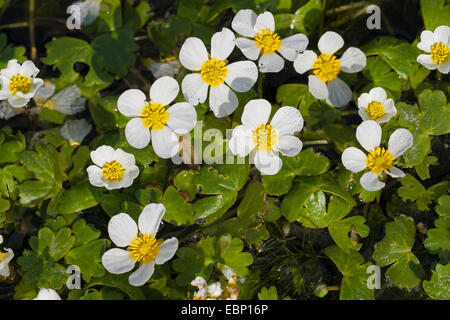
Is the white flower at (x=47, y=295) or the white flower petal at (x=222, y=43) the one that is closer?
the white flower at (x=47, y=295)

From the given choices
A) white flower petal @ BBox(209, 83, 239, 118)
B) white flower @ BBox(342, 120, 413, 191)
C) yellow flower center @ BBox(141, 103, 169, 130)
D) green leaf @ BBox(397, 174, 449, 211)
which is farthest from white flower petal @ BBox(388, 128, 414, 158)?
yellow flower center @ BBox(141, 103, 169, 130)

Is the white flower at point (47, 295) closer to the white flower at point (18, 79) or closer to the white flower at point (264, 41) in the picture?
the white flower at point (18, 79)

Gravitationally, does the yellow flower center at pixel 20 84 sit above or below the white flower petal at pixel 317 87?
above

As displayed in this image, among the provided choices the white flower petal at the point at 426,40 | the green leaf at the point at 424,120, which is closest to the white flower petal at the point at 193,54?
the green leaf at the point at 424,120

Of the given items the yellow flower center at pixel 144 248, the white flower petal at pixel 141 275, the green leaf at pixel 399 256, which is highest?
the yellow flower center at pixel 144 248

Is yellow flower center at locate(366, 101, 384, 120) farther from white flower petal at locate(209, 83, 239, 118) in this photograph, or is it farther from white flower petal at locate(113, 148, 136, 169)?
white flower petal at locate(113, 148, 136, 169)
